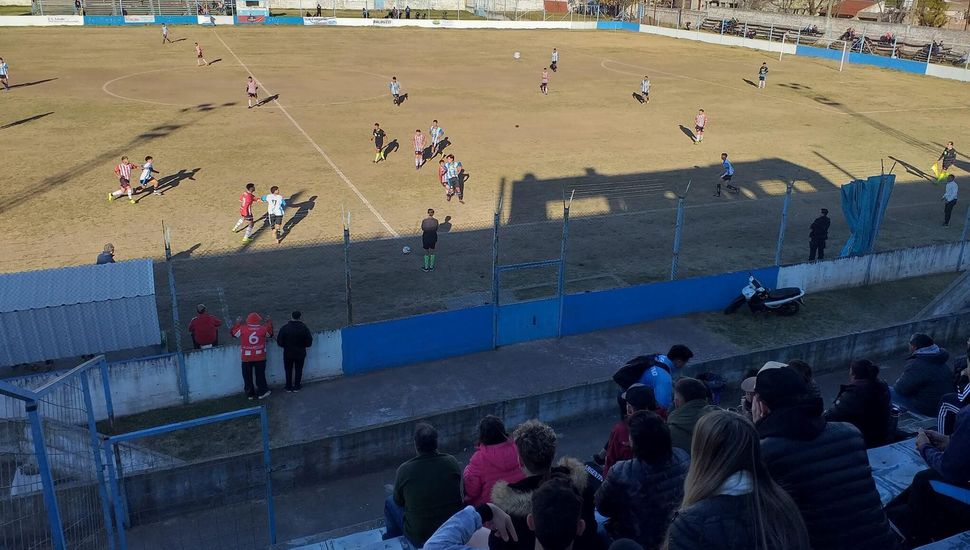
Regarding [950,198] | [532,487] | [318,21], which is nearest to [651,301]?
[532,487]

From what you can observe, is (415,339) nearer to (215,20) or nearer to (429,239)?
(429,239)

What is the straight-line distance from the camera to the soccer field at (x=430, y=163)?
1706 centimetres

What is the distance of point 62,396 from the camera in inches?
298

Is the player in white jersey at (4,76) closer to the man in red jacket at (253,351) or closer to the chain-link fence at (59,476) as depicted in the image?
the man in red jacket at (253,351)

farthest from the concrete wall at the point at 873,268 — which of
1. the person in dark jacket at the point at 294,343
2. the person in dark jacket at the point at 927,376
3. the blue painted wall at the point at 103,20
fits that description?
the blue painted wall at the point at 103,20

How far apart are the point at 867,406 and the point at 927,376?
2218 mm

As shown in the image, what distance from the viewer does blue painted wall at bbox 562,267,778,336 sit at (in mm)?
13695

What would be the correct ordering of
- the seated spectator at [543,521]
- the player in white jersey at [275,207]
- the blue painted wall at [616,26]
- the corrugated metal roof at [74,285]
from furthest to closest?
the blue painted wall at [616,26]
the player in white jersey at [275,207]
the corrugated metal roof at [74,285]
the seated spectator at [543,521]

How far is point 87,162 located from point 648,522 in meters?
24.5

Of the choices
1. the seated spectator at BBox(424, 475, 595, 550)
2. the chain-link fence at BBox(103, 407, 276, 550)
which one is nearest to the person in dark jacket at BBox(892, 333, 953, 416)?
the seated spectator at BBox(424, 475, 595, 550)

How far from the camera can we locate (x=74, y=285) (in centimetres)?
1141

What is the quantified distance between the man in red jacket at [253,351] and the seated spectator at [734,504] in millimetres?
8950

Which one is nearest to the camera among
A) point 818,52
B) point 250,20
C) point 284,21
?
point 818,52

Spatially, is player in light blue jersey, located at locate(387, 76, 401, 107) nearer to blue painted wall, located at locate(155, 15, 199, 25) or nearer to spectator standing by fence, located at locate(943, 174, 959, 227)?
spectator standing by fence, located at locate(943, 174, 959, 227)
